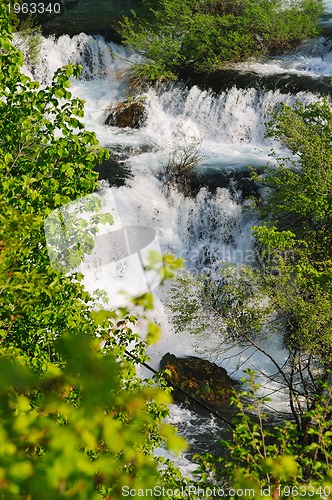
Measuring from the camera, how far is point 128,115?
1733 centimetres

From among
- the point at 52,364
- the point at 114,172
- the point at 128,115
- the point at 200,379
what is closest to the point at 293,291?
the point at 200,379

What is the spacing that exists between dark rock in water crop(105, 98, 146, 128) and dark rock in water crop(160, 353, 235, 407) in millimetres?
8686

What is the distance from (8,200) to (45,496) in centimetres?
336

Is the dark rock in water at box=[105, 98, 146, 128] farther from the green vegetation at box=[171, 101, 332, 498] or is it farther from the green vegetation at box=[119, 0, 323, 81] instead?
the green vegetation at box=[171, 101, 332, 498]

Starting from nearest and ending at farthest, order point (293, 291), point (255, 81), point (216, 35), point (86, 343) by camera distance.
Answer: point (86, 343) → point (293, 291) → point (255, 81) → point (216, 35)

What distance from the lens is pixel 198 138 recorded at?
16766 mm

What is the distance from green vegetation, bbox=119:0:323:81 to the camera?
63.0 ft

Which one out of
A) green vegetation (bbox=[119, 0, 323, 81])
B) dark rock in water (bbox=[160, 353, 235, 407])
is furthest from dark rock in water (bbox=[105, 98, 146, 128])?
dark rock in water (bbox=[160, 353, 235, 407])

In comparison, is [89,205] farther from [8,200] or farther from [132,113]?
[132,113]

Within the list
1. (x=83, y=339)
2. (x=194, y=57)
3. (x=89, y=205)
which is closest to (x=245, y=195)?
(x=194, y=57)

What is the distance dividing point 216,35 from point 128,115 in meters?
5.64

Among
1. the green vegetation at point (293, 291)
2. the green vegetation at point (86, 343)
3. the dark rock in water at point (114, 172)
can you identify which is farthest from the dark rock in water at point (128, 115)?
the green vegetation at point (86, 343)

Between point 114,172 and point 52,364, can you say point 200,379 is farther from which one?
point 52,364

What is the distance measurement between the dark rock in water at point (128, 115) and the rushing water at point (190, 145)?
0.82 feet
